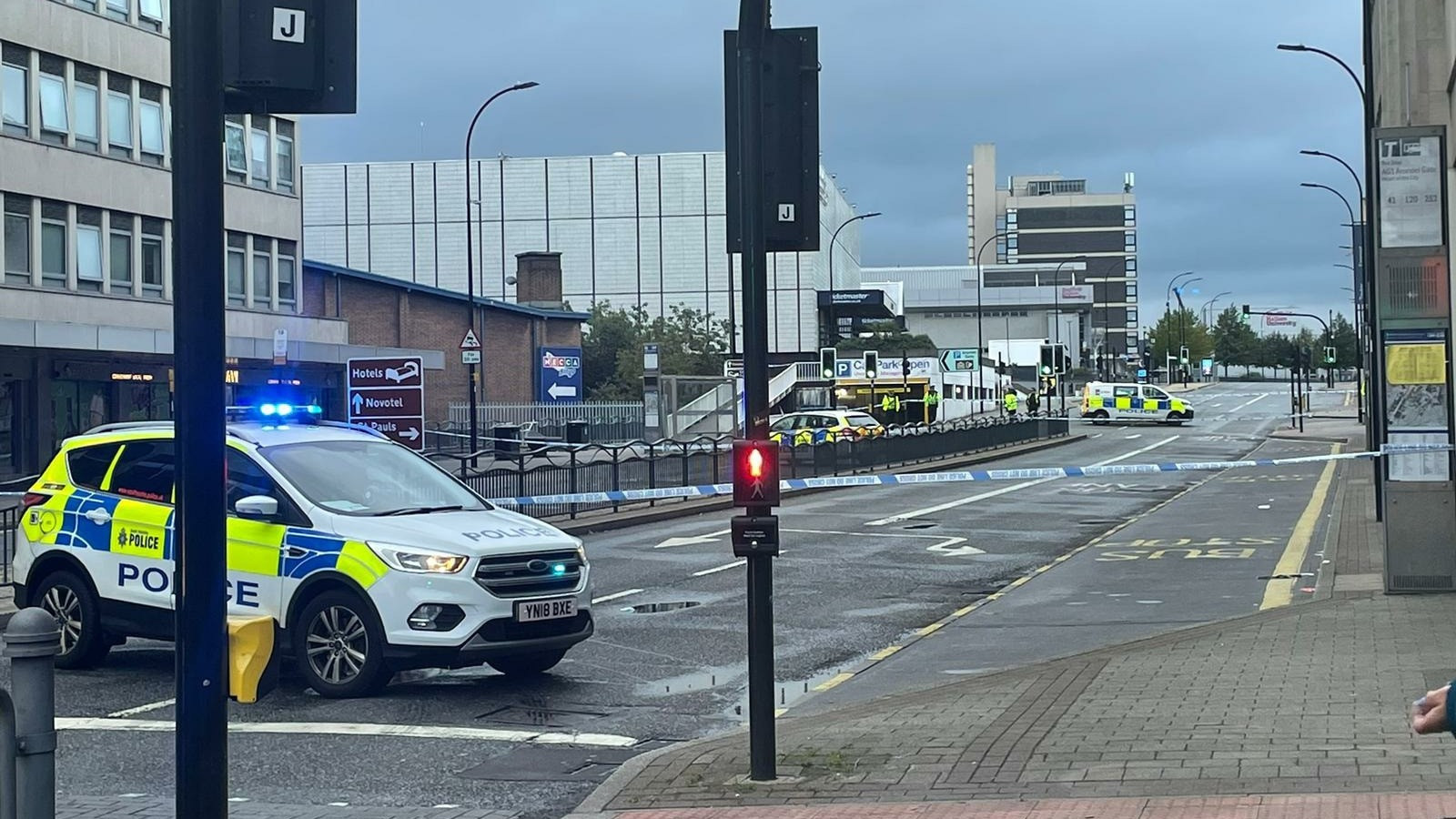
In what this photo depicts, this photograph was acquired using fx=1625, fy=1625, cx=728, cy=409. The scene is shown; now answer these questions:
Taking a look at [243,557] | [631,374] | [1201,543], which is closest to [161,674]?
[243,557]

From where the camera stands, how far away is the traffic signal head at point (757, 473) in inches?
309

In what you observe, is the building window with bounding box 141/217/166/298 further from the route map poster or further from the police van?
the police van

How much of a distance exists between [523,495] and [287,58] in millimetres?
19948

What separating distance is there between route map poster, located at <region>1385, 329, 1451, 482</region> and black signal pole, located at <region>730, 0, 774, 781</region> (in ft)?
27.3

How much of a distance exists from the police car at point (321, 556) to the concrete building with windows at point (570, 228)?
3413 inches

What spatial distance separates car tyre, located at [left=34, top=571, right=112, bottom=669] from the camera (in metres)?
12.0

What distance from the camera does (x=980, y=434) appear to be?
50.9 meters

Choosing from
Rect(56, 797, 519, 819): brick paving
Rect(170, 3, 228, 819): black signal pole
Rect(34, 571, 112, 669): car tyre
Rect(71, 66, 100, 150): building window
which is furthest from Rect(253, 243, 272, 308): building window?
Rect(170, 3, 228, 819): black signal pole

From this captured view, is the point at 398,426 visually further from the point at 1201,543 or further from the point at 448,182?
the point at 448,182

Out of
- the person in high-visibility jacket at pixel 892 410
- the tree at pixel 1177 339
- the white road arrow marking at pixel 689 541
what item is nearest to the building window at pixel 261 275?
the person in high-visibility jacket at pixel 892 410

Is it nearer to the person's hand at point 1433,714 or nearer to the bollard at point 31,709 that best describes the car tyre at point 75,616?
the bollard at point 31,709

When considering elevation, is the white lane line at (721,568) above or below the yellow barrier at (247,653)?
below

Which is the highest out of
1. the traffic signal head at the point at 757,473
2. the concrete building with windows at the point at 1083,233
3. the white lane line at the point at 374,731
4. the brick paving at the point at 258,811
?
the concrete building with windows at the point at 1083,233

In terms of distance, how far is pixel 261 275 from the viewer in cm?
4878
